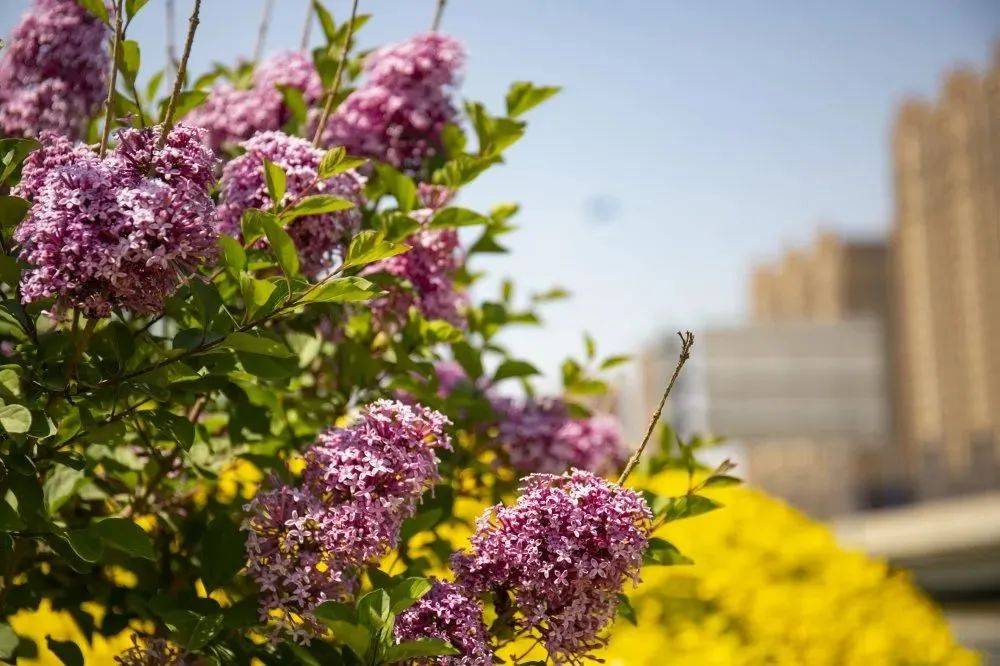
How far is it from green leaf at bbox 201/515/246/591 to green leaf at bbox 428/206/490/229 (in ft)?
2.02

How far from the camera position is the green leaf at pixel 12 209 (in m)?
1.37

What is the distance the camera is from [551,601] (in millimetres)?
1365

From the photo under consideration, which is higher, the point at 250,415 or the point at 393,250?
the point at 393,250

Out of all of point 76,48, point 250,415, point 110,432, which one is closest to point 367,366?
point 250,415

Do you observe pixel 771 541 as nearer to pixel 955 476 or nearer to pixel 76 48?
pixel 76 48

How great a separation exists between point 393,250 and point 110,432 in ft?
1.56

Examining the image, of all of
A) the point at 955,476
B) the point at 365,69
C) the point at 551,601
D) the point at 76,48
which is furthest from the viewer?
the point at 955,476

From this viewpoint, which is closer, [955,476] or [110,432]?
[110,432]

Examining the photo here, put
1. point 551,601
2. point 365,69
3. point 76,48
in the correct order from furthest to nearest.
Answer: point 365,69, point 76,48, point 551,601

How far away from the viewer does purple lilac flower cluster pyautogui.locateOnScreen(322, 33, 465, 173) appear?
2031 mm

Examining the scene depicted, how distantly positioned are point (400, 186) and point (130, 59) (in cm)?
48

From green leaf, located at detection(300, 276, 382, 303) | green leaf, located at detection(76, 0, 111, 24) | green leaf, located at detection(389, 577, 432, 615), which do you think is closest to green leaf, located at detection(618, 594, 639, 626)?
green leaf, located at detection(389, 577, 432, 615)

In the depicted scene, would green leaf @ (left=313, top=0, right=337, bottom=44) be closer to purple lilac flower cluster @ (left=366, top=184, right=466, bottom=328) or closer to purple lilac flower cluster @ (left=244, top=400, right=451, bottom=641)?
purple lilac flower cluster @ (left=366, top=184, right=466, bottom=328)

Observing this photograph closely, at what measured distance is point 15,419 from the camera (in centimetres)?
126
